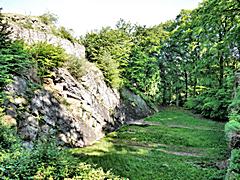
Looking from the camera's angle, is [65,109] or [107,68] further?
[107,68]

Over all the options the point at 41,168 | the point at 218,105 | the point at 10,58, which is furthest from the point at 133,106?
the point at 41,168

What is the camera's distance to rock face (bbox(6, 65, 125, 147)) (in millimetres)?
5223

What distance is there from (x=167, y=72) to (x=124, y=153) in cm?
1747

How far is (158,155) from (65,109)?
3.03m

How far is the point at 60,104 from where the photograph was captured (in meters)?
6.58

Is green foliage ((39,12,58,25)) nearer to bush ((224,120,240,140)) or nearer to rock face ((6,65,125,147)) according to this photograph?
rock face ((6,65,125,147))

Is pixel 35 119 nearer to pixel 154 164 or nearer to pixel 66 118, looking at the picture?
pixel 66 118

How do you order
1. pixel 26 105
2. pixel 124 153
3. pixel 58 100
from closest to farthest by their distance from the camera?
1. pixel 26 105
2. pixel 124 153
3. pixel 58 100

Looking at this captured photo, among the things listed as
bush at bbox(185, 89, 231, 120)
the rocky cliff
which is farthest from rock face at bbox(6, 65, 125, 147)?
bush at bbox(185, 89, 231, 120)

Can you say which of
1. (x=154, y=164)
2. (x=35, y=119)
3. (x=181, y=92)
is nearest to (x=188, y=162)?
(x=154, y=164)

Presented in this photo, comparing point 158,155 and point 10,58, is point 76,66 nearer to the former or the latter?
point 10,58

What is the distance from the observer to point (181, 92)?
25812 millimetres

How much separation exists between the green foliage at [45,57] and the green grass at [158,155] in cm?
271

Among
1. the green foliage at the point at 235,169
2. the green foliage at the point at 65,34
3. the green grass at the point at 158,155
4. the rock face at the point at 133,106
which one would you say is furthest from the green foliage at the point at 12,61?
the rock face at the point at 133,106
